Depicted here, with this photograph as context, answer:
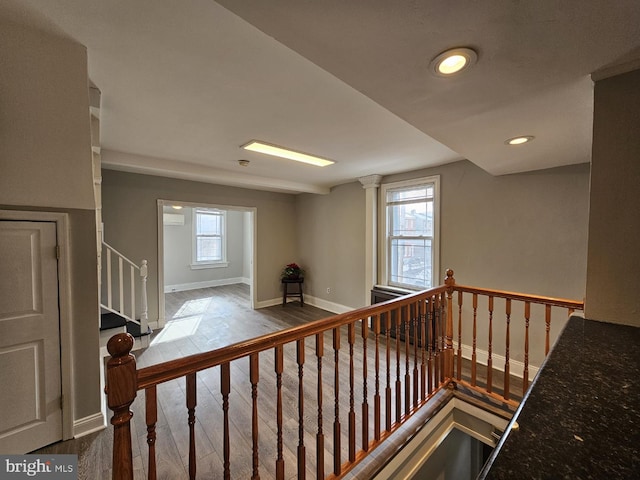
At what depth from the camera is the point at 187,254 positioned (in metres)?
7.04

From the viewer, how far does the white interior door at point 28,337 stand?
1.57m

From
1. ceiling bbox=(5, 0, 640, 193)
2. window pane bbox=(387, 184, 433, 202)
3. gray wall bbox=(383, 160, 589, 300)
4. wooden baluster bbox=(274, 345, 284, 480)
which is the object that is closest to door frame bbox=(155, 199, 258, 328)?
ceiling bbox=(5, 0, 640, 193)

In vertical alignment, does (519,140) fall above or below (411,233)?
above

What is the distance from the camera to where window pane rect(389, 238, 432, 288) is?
3816 millimetres

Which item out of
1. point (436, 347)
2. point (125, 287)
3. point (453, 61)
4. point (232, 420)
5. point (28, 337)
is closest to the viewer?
point (453, 61)

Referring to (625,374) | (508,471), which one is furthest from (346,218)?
(508,471)

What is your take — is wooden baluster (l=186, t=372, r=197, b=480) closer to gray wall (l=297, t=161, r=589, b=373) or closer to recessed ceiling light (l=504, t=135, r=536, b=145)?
recessed ceiling light (l=504, t=135, r=536, b=145)

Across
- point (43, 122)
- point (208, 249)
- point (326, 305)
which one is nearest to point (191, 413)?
point (43, 122)

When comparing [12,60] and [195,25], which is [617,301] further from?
[12,60]

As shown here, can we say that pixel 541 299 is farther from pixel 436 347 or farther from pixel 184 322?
pixel 184 322

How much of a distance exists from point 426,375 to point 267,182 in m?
3.53

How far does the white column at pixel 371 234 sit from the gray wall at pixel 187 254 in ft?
11.2

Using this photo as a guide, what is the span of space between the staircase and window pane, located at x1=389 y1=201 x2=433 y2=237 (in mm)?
3743

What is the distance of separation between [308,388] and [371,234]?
2.55 metres
